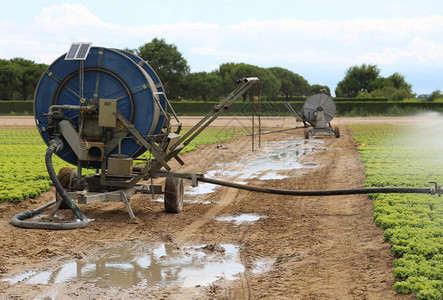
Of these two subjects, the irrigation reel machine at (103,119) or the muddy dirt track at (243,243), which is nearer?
the muddy dirt track at (243,243)

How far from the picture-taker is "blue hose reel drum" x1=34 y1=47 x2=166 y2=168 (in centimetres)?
1159

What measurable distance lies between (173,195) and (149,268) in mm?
3722

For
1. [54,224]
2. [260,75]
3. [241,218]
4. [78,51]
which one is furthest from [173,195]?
[260,75]

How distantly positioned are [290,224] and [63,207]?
5.06 meters

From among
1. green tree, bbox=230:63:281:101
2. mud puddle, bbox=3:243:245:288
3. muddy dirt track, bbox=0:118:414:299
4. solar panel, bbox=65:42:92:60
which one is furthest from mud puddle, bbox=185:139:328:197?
green tree, bbox=230:63:281:101

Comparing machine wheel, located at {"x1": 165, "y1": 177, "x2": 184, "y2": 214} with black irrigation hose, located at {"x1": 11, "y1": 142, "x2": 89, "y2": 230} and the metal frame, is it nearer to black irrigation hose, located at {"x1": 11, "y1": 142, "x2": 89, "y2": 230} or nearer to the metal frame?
the metal frame

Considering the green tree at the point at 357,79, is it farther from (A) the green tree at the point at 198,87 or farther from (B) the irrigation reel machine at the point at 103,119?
(B) the irrigation reel machine at the point at 103,119

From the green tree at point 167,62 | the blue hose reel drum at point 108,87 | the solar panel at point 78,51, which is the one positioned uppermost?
the green tree at point 167,62

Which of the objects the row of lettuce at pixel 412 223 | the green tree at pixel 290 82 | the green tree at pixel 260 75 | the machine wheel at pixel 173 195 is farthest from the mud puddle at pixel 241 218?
the green tree at pixel 290 82

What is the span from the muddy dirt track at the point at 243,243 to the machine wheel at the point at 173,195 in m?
0.16

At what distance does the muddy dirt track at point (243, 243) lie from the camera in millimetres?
7277

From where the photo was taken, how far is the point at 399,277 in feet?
24.3

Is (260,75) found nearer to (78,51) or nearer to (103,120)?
(78,51)

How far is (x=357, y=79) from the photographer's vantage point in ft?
440
